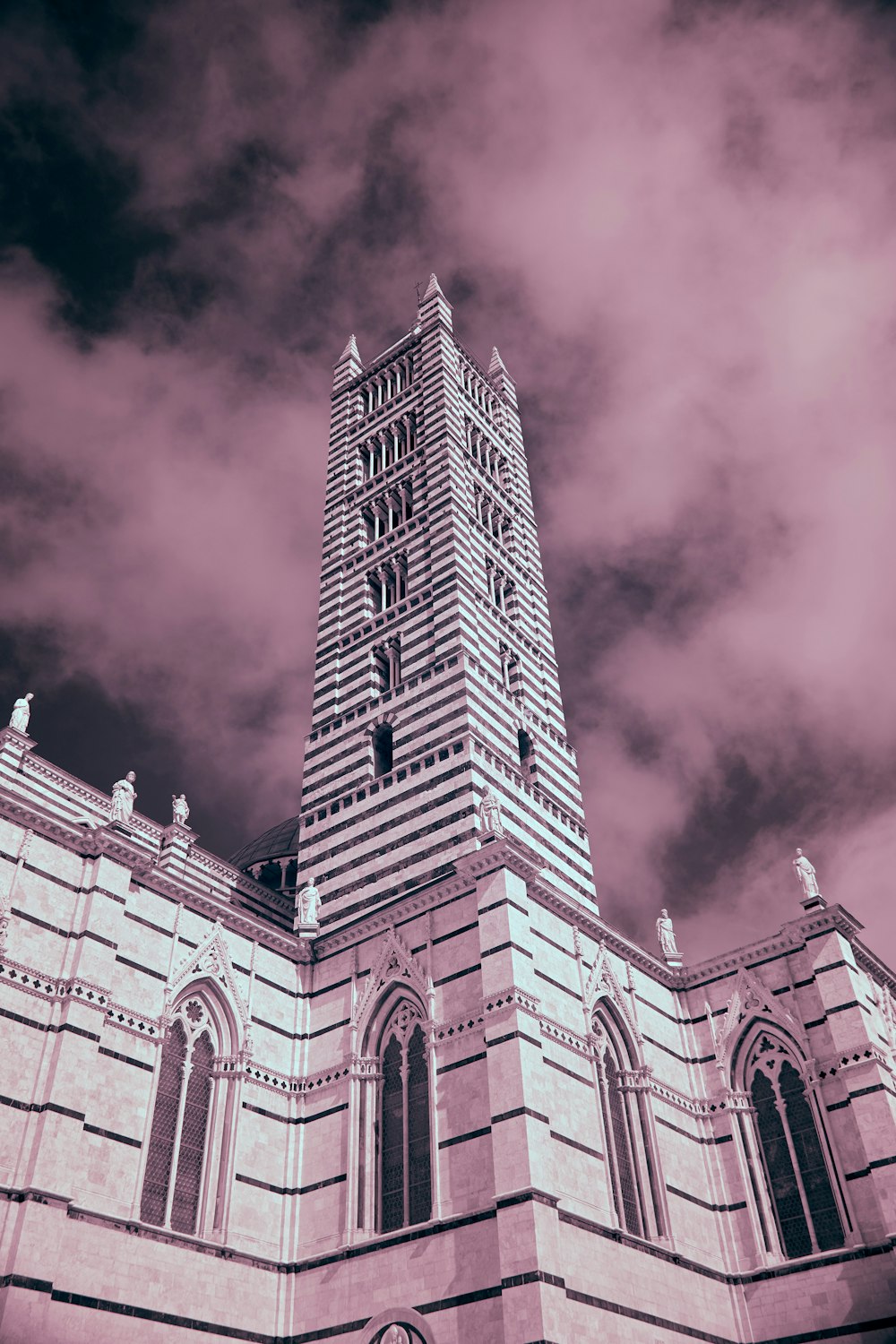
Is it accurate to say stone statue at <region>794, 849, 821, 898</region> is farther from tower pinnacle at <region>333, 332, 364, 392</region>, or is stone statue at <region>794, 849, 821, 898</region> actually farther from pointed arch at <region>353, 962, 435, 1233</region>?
tower pinnacle at <region>333, 332, 364, 392</region>

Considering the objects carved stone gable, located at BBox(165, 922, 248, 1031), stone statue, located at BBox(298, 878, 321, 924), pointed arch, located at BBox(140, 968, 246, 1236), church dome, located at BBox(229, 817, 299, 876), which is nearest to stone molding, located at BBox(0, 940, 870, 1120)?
carved stone gable, located at BBox(165, 922, 248, 1031)

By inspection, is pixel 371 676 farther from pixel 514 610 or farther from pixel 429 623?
pixel 514 610

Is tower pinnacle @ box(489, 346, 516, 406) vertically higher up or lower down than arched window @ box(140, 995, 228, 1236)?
higher up

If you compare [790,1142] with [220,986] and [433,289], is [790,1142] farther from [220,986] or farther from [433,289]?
[433,289]

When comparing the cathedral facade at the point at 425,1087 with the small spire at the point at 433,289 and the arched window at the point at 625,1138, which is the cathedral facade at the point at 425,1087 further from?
the small spire at the point at 433,289

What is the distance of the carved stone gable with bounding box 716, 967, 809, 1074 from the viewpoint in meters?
25.2

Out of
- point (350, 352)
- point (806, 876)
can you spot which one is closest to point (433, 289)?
point (350, 352)

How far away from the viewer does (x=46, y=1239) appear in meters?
16.8

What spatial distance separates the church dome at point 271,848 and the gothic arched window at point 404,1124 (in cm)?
1541

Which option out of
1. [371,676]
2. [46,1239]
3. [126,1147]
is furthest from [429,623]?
[46,1239]

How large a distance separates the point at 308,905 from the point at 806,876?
39.0 ft

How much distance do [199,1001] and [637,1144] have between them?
9586 millimetres

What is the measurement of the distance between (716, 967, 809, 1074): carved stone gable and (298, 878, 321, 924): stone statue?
10027 mm

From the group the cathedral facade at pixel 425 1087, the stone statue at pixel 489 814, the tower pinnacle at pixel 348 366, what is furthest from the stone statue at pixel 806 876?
the tower pinnacle at pixel 348 366
